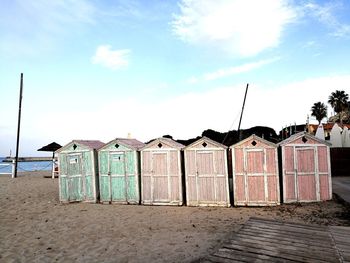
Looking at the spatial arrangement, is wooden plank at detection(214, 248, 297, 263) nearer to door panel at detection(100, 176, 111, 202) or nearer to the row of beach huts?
the row of beach huts

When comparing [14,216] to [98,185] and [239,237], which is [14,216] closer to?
[98,185]

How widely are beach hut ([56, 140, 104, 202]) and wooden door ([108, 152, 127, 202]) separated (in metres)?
0.76

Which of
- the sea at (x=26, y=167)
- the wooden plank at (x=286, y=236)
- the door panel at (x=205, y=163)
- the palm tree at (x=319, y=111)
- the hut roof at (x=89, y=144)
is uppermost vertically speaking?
the palm tree at (x=319, y=111)

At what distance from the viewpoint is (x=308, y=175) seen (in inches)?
441

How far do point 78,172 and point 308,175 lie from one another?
918cm

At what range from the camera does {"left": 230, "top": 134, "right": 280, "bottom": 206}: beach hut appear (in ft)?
36.8

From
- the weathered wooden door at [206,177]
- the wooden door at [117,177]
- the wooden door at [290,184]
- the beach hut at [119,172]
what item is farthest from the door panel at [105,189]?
the wooden door at [290,184]

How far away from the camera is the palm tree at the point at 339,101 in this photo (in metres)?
53.5

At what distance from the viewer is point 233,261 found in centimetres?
382

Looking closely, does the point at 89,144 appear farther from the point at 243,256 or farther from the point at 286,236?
the point at 243,256

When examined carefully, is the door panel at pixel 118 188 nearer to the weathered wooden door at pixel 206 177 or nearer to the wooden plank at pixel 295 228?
the weathered wooden door at pixel 206 177

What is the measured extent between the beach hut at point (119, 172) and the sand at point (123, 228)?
656mm

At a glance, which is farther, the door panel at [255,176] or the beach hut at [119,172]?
the beach hut at [119,172]

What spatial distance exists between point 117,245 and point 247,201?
590cm
